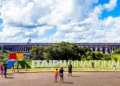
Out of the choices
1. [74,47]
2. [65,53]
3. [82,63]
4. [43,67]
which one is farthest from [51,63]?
[74,47]

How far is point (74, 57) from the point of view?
78.8 meters

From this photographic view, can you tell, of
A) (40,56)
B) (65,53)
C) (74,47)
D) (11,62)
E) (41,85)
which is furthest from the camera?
(40,56)

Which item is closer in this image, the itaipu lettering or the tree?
the itaipu lettering

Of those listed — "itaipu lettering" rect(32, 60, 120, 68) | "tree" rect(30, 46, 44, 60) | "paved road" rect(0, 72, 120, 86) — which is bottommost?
"paved road" rect(0, 72, 120, 86)

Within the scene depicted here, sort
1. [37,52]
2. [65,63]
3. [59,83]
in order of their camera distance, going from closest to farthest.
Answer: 1. [59,83]
2. [65,63]
3. [37,52]

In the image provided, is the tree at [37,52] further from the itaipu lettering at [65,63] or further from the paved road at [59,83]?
the paved road at [59,83]

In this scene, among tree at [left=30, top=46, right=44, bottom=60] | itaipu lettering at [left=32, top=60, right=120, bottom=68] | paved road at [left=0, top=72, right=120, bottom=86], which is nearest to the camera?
paved road at [left=0, top=72, right=120, bottom=86]

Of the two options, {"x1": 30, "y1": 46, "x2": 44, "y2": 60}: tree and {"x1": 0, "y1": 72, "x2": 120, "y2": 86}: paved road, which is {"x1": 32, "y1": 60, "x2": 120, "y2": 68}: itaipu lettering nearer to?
{"x1": 0, "y1": 72, "x2": 120, "y2": 86}: paved road

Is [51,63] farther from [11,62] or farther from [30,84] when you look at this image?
[30,84]

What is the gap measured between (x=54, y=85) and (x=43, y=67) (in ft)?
74.0

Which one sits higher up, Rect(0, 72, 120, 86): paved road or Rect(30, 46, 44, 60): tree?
Rect(30, 46, 44, 60): tree

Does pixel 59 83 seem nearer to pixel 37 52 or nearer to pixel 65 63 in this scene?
pixel 65 63

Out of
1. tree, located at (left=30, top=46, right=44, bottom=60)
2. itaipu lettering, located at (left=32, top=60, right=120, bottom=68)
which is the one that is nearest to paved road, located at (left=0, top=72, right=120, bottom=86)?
itaipu lettering, located at (left=32, top=60, right=120, bottom=68)

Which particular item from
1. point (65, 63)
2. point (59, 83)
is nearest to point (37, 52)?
point (65, 63)
